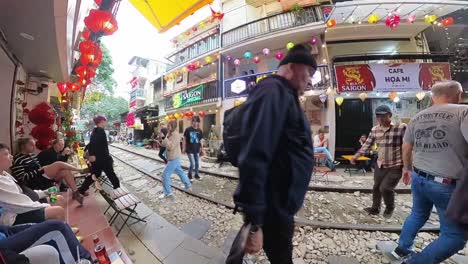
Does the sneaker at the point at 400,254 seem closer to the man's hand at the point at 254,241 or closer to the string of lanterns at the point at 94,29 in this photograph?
the man's hand at the point at 254,241

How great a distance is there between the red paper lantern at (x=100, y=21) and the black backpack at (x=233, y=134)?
374 centimetres

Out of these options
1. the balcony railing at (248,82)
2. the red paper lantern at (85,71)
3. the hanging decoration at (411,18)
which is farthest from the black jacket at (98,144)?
the hanging decoration at (411,18)

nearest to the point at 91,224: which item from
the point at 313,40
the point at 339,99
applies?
the point at 339,99

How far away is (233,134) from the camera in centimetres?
116

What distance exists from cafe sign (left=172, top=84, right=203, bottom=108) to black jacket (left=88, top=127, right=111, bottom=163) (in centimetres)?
1056

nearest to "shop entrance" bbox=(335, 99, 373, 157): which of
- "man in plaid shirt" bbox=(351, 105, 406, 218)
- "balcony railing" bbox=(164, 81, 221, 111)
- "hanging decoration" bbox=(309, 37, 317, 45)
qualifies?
"hanging decoration" bbox=(309, 37, 317, 45)

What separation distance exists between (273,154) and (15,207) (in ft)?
9.11

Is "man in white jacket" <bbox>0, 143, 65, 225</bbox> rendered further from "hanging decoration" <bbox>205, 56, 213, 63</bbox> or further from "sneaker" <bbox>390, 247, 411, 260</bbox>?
"hanging decoration" <bbox>205, 56, 213, 63</bbox>

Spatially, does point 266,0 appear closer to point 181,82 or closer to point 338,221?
point 181,82

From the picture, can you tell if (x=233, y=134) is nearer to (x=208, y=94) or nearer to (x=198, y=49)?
(x=208, y=94)

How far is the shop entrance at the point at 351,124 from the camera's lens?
9.82 metres

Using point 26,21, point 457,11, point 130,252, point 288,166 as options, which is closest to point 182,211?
point 130,252

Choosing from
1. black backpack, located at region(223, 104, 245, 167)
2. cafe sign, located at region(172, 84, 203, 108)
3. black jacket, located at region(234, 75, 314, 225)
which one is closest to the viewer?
black jacket, located at region(234, 75, 314, 225)

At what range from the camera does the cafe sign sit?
1550cm
